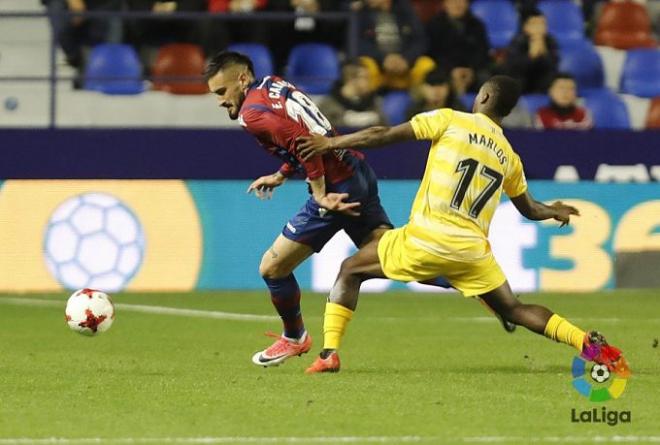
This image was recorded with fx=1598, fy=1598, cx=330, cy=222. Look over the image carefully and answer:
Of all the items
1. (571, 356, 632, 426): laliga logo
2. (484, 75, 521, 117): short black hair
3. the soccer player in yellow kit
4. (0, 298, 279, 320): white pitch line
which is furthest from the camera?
(0, 298, 279, 320): white pitch line

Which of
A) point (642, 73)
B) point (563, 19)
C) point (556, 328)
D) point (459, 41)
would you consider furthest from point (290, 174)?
point (563, 19)

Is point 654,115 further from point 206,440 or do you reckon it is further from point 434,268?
point 206,440

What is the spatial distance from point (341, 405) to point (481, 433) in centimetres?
103

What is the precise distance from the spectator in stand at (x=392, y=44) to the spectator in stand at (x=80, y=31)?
8.21 ft

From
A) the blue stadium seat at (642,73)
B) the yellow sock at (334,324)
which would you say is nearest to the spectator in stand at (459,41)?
the blue stadium seat at (642,73)

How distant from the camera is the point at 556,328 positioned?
344 inches

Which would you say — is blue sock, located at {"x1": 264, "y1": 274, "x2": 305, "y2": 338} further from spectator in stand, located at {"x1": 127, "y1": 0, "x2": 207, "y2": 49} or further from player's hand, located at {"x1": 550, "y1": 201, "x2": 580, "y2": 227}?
spectator in stand, located at {"x1": 127, "y1": 0, "x2": 207, "y2": 49}

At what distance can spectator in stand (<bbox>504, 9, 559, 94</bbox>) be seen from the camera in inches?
650

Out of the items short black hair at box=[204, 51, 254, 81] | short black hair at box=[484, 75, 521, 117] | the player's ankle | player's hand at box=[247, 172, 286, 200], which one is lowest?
the player's ankle

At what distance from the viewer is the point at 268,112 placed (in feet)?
29.6

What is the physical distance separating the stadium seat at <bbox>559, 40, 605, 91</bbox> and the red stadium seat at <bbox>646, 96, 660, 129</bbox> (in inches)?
24.2

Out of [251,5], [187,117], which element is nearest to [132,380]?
[187,117]

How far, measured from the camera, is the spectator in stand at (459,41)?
54.1 ft

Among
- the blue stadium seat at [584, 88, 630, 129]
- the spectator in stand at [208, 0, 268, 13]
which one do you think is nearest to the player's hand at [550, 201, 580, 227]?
the blue stadium seat at [584, 88, 630, 129]
